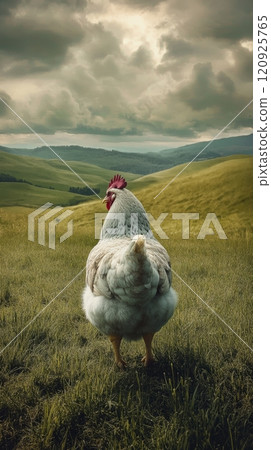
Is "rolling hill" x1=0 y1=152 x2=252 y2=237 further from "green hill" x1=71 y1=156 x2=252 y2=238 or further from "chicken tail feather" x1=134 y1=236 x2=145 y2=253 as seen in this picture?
"chicken tail feather" x1=134 y1=236 x2=145 y2=253

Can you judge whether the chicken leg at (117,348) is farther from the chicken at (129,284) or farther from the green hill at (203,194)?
the green hill at (203,194)

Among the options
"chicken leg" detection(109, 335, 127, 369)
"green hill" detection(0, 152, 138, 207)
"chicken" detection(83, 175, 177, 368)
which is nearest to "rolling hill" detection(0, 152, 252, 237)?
"green hill" detection(0, 152, 138, 207)

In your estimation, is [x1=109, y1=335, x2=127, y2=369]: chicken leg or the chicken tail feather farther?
[x1=109, y1=335, x2=127, y2=369]: chicken leg

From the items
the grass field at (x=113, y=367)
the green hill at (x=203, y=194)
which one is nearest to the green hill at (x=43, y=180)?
the grass field at (x=113, y=367)

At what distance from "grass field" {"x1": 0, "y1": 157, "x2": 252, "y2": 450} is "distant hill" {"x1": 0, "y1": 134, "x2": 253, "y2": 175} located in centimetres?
58

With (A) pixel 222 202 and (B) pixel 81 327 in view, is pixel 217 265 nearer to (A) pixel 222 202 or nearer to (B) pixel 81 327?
(A) pixel 222 202

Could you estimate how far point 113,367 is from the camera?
5.15 ft

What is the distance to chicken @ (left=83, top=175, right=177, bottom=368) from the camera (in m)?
1.24

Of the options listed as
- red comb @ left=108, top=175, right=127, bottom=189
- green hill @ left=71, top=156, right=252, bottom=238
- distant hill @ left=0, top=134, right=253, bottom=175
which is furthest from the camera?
green hill @ left=71, top=156, right=252, bottom=238

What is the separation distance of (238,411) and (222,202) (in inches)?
98.1

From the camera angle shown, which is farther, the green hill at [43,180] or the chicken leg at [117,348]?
the green hill at [43,180]

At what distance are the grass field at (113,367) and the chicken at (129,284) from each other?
0.63 ft

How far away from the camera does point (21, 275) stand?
2.44 metres

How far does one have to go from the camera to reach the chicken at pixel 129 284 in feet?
4.08
